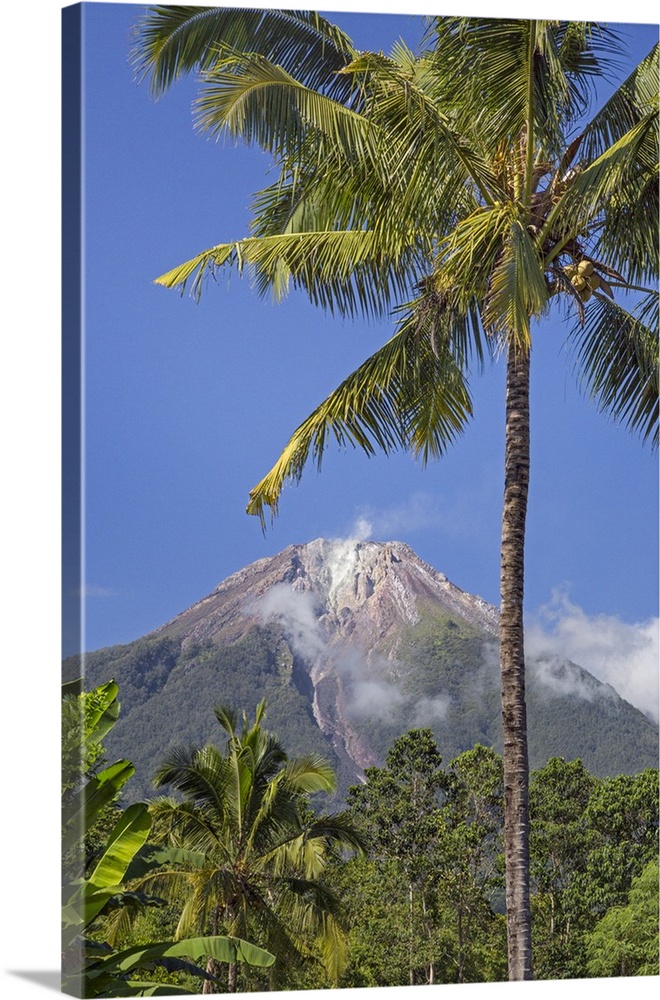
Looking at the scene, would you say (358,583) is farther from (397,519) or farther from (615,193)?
(615,193)

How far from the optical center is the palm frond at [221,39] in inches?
228

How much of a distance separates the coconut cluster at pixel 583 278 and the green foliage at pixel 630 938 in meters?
3.01

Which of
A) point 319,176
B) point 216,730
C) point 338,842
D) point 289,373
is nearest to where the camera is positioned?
point 319,176

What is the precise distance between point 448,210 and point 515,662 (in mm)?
2210

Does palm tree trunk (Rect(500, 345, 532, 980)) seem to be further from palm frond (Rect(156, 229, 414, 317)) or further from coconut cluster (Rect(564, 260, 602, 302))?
palm frond (Rect(156, 229, 414, 317))

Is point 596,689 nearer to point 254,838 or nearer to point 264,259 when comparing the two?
point 254,838

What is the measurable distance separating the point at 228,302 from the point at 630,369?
7.20 ft

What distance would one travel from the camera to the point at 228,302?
694cm

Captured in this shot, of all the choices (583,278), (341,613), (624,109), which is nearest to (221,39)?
(624,109)

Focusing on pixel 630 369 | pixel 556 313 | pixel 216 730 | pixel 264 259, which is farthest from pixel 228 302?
pixel 216 730

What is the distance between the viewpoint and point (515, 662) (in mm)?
6852

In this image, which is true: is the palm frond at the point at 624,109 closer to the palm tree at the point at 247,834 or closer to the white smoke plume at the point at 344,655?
the white smoke plume at the point at 344,655

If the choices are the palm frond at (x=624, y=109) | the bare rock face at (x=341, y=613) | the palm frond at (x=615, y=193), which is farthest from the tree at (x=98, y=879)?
the palm frond at (x=624, y=109)

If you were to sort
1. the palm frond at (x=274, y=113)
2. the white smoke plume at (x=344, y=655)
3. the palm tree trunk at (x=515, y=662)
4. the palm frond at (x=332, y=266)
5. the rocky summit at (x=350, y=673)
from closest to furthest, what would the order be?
Result: the palm frond at (x=274, y=113) < the palm tree trunk at (x=515, y=662) < the palm frond at (x=332, y=266) < the rocky summit at (x=350, y=673) < the white smoke plume at (x=344, y=655)
